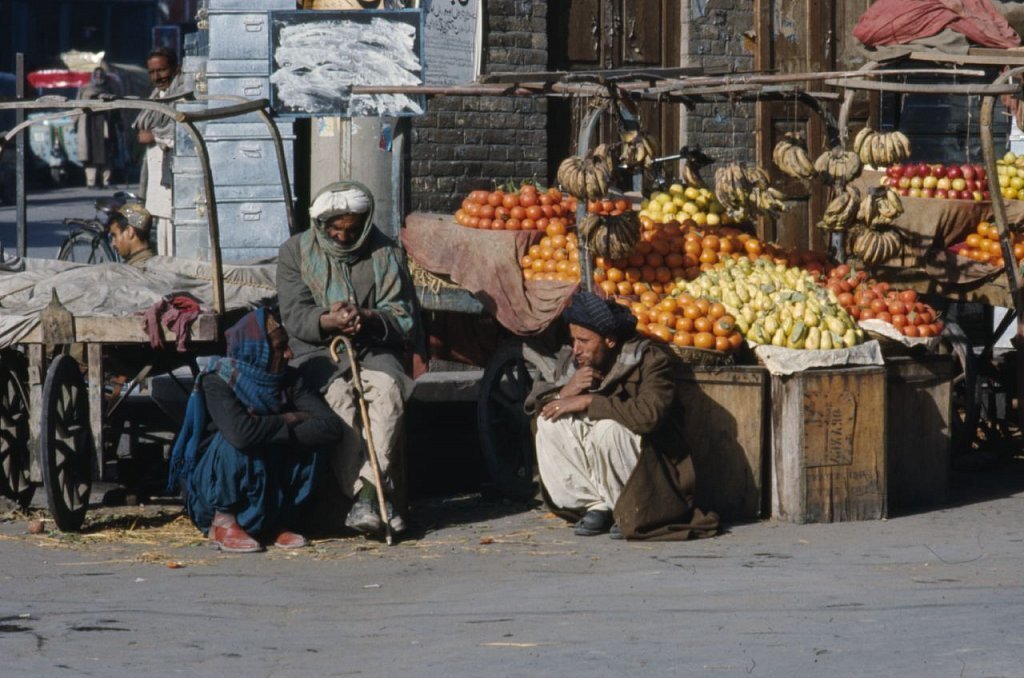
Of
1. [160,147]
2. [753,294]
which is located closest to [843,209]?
[753,294]

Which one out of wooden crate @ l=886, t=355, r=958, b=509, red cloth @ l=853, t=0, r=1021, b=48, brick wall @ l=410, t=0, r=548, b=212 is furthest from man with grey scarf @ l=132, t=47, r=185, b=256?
wooden crate @ l=886, t=355, r=958, b=509

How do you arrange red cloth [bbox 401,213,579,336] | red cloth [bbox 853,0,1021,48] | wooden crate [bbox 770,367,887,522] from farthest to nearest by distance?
red cloth [bbox 853,0,1021,48]
red cloth [bbox 401,213,579,336]
wooden crate [bbox 770,367,887,522]

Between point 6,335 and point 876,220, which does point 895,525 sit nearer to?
point 876,220

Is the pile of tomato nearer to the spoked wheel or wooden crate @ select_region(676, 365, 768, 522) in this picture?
wooden crate @ select_region(676, 365, 768, 522)

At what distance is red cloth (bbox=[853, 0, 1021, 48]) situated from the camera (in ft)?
31.1

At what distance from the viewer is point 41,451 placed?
25.5 feet

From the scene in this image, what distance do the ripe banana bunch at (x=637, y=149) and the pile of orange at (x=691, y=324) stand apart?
99 cm

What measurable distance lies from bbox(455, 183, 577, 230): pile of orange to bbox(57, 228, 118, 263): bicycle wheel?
595cm

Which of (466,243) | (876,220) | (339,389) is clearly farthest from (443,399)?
(876,220)

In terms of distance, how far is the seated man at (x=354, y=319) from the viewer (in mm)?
8047

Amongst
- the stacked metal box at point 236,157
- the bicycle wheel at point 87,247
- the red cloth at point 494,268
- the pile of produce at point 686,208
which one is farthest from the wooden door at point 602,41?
the bicycle wheel at point 87,247

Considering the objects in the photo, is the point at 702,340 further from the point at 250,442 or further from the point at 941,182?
the point at 941,182

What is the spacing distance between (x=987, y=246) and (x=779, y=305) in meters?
1.96

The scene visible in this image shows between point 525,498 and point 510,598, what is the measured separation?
2.43 m
